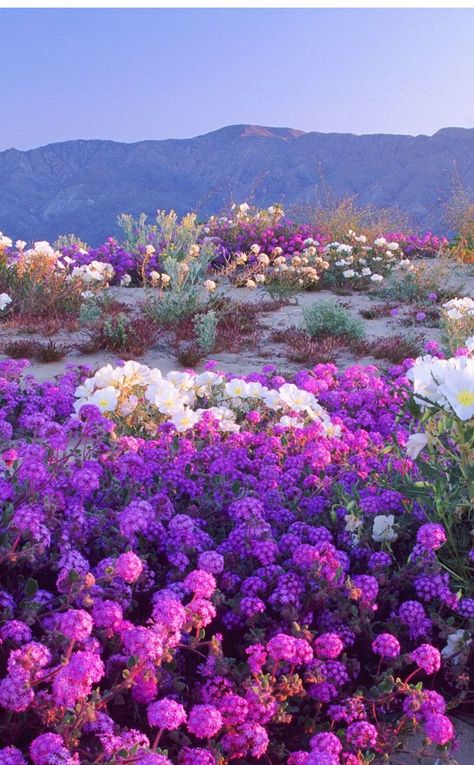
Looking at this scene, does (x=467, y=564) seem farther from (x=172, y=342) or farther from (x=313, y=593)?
(x=172, y=342)

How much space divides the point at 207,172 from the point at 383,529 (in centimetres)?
9002

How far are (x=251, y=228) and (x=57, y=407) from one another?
10163 millimetres

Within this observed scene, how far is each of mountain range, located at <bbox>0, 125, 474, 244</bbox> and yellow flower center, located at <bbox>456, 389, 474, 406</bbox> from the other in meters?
57.0

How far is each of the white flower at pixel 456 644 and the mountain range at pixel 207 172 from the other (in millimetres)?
56895

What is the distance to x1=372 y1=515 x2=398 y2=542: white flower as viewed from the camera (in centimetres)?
276

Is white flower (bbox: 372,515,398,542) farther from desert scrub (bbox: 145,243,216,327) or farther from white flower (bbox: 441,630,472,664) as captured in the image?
desert scrub (bbox: 145,243,216,327)

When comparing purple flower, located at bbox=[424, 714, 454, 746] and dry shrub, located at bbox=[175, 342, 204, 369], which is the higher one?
dry shrub, located at bbox=[175, 342, 204, 369]

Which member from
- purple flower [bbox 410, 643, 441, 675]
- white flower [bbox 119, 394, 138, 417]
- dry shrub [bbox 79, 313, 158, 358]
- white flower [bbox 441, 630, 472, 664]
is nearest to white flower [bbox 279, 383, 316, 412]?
white flower [bbox 119, 394, 138, 417]

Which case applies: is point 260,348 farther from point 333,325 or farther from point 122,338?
point 122,338

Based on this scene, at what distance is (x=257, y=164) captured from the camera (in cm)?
8688

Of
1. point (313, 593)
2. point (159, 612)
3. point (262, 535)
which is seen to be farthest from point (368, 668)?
point (159, 612)

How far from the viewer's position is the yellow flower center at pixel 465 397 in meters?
2.13

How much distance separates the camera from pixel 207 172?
291 ft

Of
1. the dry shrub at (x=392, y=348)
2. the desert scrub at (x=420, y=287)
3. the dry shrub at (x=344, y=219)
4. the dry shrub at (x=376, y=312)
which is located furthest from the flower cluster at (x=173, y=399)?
the dry shrub at (x=344, y=219)
